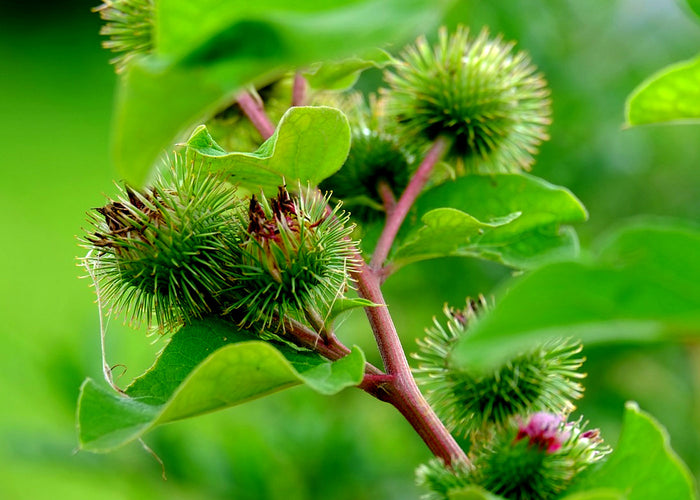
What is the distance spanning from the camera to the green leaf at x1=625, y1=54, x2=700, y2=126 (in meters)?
0.91

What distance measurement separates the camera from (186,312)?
3.67 feet

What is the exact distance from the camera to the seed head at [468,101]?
1.49 metres

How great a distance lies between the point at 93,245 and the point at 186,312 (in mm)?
162

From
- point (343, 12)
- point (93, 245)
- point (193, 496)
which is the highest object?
point (343, 12)

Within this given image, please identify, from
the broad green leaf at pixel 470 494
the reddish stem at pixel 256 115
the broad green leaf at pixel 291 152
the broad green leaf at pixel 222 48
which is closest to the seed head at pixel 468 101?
the reddish stem at pixel 256 115

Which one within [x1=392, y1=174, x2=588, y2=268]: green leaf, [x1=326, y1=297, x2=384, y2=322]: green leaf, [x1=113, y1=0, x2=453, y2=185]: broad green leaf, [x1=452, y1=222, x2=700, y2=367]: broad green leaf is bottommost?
[x1=392, y1=174, x2=588, y2=268]: green leaf

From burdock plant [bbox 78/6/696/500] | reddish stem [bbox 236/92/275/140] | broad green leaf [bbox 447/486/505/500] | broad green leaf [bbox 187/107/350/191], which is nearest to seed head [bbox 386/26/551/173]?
burdock plant [bbox 78/6/696/500]

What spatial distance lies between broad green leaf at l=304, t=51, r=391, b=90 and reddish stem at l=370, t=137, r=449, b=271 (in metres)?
0.19

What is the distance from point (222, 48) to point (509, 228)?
0.75 metres

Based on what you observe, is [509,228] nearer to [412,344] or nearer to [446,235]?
[446,235]

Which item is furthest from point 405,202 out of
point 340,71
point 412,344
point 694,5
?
point 412,344

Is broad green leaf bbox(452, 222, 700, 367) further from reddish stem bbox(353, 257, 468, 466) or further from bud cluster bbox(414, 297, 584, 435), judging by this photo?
bud cluster bbox(414, 297, 584, 435)

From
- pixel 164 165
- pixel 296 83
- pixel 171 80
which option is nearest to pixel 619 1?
pixel 296 83

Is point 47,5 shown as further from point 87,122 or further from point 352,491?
point 352,491
